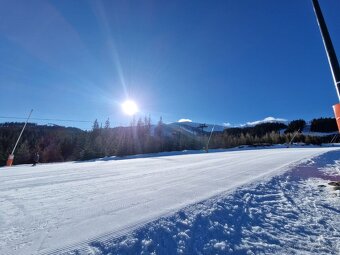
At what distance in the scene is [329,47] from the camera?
473cm

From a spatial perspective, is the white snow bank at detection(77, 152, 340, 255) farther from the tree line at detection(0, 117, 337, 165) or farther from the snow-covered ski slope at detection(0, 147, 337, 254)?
the tree line at detection(0, 117, 337, 165)

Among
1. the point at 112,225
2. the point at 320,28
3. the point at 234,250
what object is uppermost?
the point at 320,28

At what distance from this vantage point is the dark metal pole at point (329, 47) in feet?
14.7

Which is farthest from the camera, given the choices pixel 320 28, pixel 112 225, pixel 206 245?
pixel 320 28

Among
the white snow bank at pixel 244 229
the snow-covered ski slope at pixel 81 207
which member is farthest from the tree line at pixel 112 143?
the white snow bank at pixel 244 229

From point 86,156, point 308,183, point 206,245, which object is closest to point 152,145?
point 86,156

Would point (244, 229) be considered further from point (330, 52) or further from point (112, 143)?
point (112, 143)

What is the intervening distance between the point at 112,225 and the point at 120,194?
5.40ft

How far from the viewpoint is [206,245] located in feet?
8.72

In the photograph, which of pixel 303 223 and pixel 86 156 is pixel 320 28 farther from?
pixel 86 156

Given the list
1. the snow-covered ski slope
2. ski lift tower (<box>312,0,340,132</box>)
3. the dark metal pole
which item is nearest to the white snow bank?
the snow-covered ski slope

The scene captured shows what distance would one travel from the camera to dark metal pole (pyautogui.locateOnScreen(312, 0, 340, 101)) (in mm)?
4484

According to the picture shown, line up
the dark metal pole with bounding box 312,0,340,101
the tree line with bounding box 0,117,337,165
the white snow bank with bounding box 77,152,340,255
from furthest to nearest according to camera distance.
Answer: the tree line with bounding box 0,117,337,165 < the dark metal pole with bounding box 312,0,340,101 < the white snow bank with bounding box 77,152,340,255

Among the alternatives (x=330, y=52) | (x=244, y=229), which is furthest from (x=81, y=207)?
(x=330, y=52)
